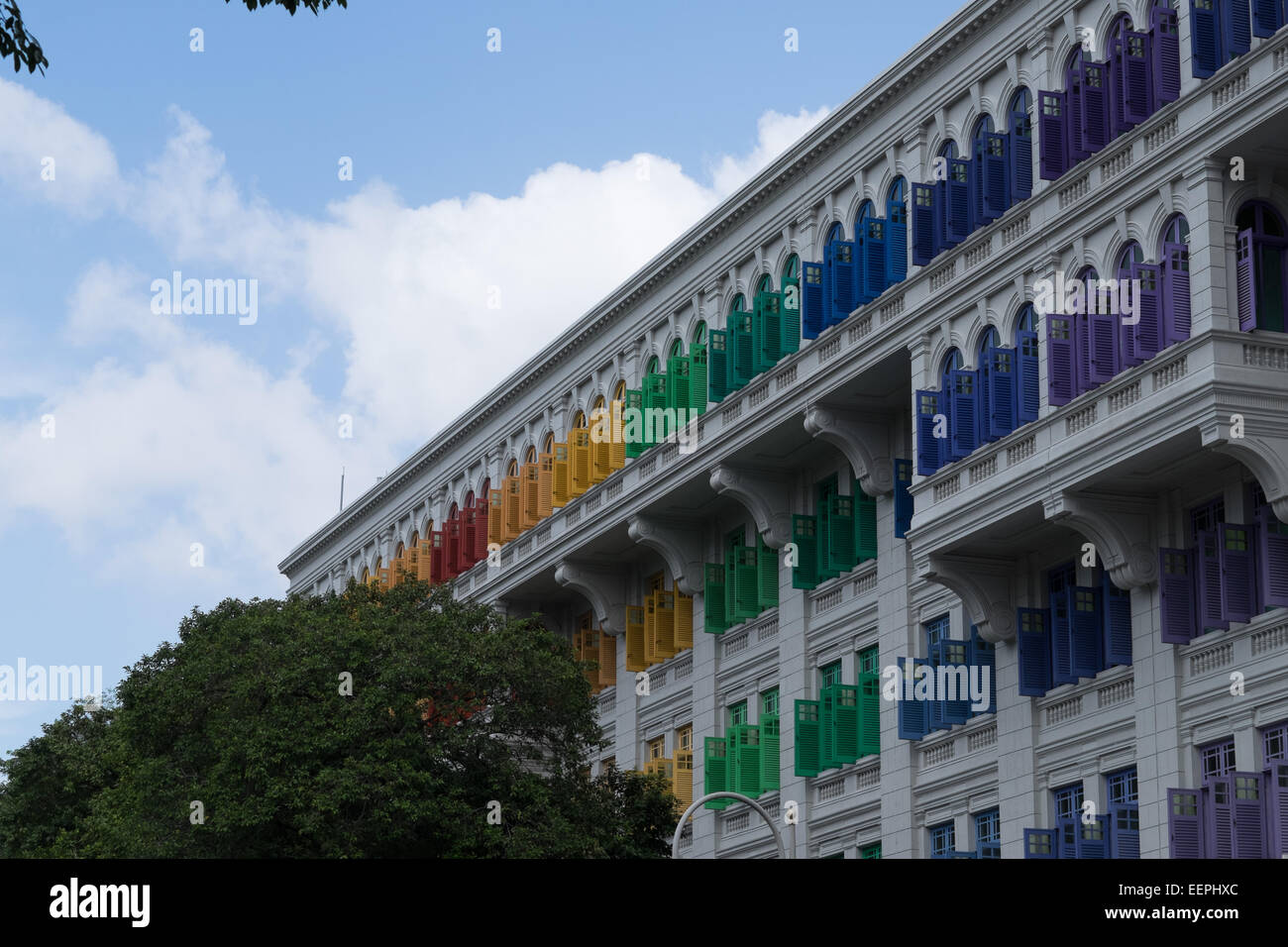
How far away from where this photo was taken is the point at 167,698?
41219 millimetres

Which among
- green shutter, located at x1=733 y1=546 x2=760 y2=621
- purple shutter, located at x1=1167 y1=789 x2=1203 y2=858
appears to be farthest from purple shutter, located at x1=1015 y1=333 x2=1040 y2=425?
green shutter, located at x1=733 y1=546 x2=760 y2=621

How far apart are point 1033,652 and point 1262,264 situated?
28.1ft

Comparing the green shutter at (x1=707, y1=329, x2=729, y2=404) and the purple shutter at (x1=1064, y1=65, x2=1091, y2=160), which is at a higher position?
the purple shutter at (x1=1064, y1=65, x2=1091, y2=160)

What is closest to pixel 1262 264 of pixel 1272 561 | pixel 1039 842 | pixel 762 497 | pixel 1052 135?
pixel 1272 561

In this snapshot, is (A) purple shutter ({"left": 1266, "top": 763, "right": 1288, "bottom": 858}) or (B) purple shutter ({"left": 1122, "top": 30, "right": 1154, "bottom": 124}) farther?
(B) purple shutter ({"left": 1122, "top": 30, "right": 1154, "bottom": 124})

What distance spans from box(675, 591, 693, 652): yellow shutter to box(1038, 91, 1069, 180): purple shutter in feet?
61.8

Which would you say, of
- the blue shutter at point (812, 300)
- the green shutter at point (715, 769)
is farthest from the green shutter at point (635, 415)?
the blue shutter at point (812, 300)

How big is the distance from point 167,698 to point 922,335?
1674 cm

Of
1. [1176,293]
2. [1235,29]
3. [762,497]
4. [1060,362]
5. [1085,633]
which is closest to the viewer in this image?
[1176,293]

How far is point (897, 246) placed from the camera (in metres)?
43.0

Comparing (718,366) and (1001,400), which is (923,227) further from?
(718,366)

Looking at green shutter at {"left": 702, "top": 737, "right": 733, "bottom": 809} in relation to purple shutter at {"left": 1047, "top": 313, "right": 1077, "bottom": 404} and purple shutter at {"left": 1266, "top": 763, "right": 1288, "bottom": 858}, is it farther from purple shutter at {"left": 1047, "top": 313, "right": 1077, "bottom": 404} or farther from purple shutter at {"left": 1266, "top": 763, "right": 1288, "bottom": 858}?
purple shutter at {"left": 1266, "top": 763, "right": 1288, "bottom": 858}

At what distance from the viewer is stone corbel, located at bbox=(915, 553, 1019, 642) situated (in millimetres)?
39219
